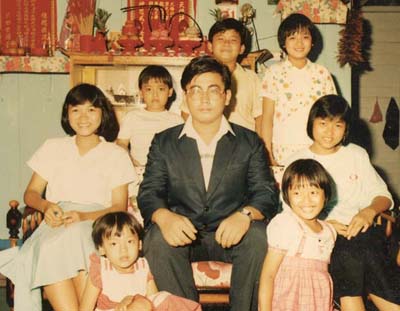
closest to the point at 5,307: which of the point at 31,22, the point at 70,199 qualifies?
the point at 70,199

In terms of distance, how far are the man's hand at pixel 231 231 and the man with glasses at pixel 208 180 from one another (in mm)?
16

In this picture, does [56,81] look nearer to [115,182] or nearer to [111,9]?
[111,9]

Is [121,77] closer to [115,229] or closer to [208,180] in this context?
[208,180]

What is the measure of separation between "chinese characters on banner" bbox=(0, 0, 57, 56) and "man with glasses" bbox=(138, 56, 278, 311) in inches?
104

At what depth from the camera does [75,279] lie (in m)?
2.51

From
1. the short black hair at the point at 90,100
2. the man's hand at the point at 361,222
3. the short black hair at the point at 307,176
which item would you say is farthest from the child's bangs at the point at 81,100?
the man's hand at the point at 361,222

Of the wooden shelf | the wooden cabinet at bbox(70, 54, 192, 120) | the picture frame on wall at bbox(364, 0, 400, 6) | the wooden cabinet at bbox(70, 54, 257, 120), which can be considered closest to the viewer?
the wooden cabinet at bbox(70, 54, 257, 120)

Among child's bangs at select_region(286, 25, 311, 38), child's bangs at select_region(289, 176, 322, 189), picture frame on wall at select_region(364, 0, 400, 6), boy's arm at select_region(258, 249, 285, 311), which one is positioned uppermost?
picture frame on wall at select_region(364, 0, 400, 6)

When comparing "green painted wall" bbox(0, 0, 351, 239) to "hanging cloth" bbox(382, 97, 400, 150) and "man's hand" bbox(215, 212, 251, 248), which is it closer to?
"hanging cloth" bbox(382, 97, 400, 150)

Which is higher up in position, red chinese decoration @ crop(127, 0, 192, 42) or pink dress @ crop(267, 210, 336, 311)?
red chinese decoration @ crop(127, 0, 192, 42)

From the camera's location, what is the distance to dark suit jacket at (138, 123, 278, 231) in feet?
8.30

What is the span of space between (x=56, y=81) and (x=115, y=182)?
2.42 m

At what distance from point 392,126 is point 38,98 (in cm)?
431

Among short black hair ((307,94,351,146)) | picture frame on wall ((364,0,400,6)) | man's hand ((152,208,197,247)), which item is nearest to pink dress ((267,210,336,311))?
man's hand ((152,208,197,247))
